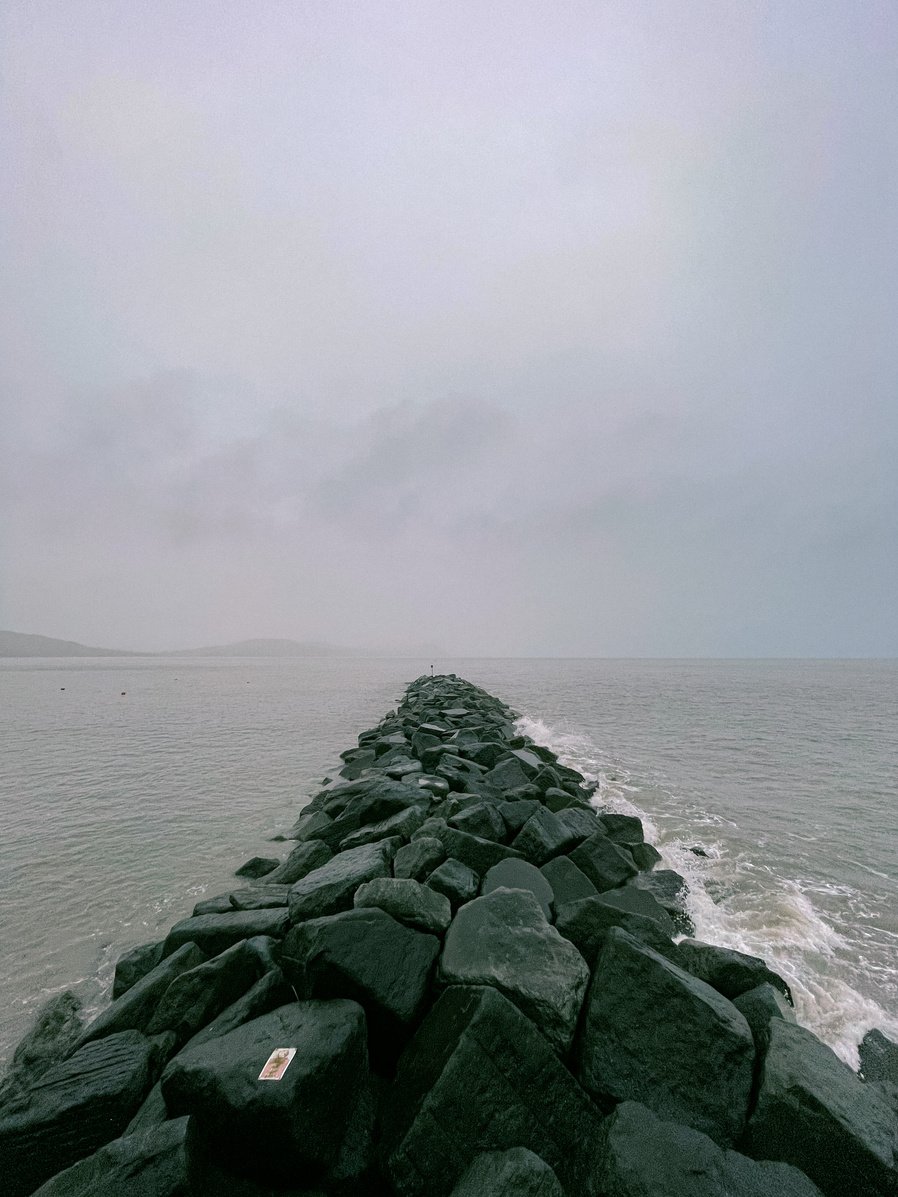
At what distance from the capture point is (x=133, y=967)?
184 inches

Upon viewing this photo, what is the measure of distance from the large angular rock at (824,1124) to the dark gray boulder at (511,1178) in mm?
1305

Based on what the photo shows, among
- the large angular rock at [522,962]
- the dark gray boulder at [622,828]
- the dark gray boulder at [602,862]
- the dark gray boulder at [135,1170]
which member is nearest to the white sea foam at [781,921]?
the dark gray boulder at [622,828]

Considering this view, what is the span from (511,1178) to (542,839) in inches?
166

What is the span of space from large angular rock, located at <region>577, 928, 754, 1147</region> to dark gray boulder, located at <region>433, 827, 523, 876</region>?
94.4 inches

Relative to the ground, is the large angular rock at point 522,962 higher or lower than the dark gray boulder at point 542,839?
higher

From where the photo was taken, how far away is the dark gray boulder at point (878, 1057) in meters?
3.85

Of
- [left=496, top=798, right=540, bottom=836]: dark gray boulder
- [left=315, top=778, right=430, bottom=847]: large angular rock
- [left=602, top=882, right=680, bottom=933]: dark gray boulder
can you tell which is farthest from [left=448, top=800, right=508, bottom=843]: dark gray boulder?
[left=602, top=882, right=680, bottom=933]: dark gray boulder

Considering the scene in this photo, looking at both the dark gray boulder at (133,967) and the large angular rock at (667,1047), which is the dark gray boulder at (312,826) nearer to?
the dark gray boulder at (133,967)

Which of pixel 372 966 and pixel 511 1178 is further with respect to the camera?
pixel 372 966

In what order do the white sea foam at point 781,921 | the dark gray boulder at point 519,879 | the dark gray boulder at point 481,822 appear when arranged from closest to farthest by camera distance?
the white sea foam at point 781,921 → the dark gray boulder at point 519,879 → the dark gray boulder at point 481,822

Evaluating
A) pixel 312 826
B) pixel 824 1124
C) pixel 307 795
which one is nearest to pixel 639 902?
pixel 824 1124

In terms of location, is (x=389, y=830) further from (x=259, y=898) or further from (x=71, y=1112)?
(x=71, y=1112)

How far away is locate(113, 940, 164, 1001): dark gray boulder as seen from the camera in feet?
15.3

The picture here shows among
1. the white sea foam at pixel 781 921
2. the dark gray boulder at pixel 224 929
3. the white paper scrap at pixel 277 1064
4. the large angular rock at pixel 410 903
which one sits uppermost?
the large angular rock at pixel 410 903
